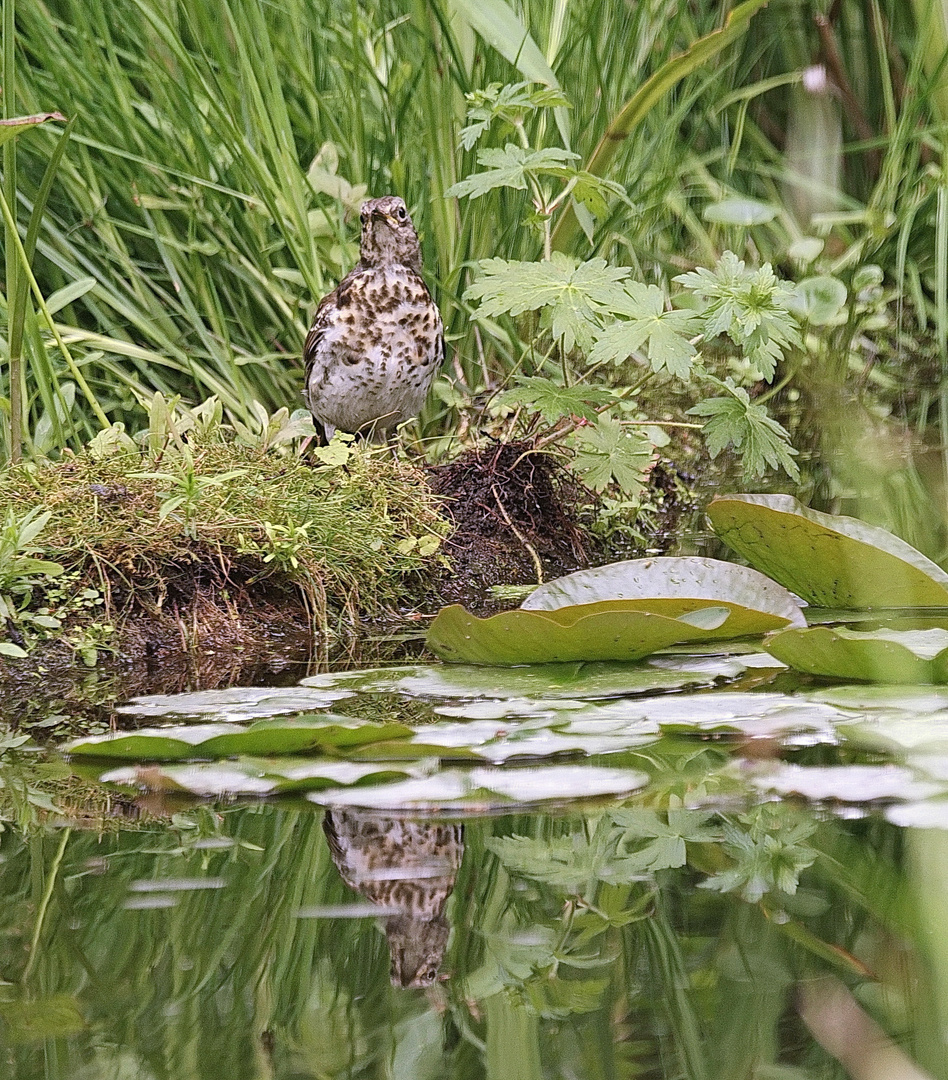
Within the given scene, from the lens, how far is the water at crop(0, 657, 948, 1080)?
2.59ft

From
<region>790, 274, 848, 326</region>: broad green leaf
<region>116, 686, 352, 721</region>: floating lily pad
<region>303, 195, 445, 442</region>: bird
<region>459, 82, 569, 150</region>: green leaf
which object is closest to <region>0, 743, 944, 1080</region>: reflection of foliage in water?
<region>116, 686, 352, 721</region>: floating lily pad

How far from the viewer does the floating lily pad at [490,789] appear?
1.21 metres

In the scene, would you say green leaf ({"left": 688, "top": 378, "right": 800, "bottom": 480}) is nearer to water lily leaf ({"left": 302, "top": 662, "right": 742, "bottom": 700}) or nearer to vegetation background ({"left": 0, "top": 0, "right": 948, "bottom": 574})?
vegetation background ({"left": 0, "top": 0, "right": 948, "bottom": 574})

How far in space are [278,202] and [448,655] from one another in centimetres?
183

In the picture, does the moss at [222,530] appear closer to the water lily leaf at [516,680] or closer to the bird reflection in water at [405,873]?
the water lily leaf at [516,680]

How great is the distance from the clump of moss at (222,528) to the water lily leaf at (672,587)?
1.38 ft

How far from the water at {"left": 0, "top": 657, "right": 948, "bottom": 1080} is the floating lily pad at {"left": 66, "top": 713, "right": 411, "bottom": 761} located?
0.02m

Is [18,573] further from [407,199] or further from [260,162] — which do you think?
[407,199]

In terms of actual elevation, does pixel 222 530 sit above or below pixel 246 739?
above

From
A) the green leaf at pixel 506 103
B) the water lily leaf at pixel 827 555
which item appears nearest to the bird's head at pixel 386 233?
the green leaf at pixel 506 103

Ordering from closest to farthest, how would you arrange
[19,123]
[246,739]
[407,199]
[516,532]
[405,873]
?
[405,873] → [246,739] → [19,123] → [516,532] → [407,199]

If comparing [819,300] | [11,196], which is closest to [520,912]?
[11,196]

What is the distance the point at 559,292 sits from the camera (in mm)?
2227

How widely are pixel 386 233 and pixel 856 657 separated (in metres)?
1.80
